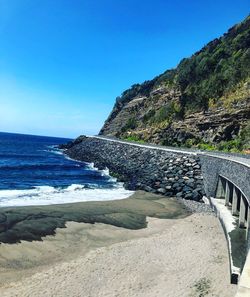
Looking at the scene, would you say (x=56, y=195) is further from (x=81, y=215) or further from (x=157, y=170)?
(x=157, y=170)

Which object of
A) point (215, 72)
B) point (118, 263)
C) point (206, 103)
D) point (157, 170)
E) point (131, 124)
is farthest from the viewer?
point (131, 124)

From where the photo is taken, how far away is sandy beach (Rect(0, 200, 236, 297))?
12977mm

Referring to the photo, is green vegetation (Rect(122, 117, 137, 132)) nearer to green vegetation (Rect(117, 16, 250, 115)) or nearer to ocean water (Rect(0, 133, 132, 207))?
green vegetation (Rect(117, 16, 250, 115))

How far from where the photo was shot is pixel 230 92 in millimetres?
51156

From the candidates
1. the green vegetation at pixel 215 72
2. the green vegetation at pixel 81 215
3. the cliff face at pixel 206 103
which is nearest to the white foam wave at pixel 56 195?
the green vegetation at pixel 81 215

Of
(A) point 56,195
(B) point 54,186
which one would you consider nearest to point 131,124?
(B) point 54,186

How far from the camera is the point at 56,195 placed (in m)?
31.8

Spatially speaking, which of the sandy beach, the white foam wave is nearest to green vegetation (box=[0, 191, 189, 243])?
the sandy beach

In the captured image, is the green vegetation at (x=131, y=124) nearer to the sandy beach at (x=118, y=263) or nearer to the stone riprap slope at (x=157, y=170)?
the stone riprap slope at (x=157, y=170)

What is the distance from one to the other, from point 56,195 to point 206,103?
32256 millimetres

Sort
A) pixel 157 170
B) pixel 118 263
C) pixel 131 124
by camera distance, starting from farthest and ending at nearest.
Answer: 1. pixel 131 124
2. pixel 157 170
3. pixel 118 263

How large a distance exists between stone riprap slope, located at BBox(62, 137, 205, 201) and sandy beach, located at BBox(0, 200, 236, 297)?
33.8ft

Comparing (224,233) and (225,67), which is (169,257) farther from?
(225,67)

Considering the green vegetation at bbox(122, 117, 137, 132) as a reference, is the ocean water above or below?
below
